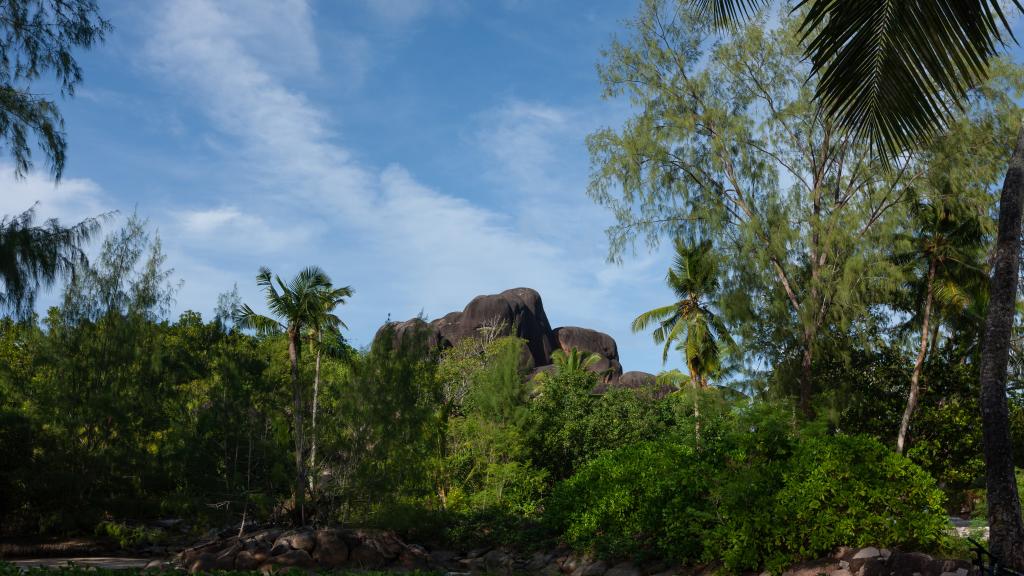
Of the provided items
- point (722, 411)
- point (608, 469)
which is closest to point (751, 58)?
point (722, 411)

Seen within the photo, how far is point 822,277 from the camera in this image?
60.3 feet

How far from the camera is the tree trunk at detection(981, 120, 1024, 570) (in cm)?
857

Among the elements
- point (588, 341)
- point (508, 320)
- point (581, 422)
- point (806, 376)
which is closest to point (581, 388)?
point (581, 422)

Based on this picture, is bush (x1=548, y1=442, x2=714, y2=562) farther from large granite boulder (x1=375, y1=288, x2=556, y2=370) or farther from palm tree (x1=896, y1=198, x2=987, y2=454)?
large granite boulder (x1=375, y1=288, x2=556, y2=370)

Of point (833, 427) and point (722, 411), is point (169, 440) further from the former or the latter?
point (833, 427)

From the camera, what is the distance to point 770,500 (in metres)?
10.9

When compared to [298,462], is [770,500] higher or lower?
lower

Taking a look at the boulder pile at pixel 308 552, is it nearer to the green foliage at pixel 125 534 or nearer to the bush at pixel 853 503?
the green foliage at pixel 125 534

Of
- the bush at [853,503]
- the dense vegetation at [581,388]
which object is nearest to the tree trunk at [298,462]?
the dense vegetation at [581,388]

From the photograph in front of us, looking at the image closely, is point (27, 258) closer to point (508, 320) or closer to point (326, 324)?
point (326, 324)

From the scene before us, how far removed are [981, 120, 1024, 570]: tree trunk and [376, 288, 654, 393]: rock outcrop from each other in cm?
3989

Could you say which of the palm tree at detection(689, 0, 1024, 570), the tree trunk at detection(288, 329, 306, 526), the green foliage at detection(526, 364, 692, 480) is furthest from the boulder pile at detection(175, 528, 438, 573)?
the palm tree at detection(689, 0, 1024, 570)

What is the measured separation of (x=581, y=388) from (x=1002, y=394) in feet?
52.4

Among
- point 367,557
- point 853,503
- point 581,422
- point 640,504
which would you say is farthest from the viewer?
point 581,422
